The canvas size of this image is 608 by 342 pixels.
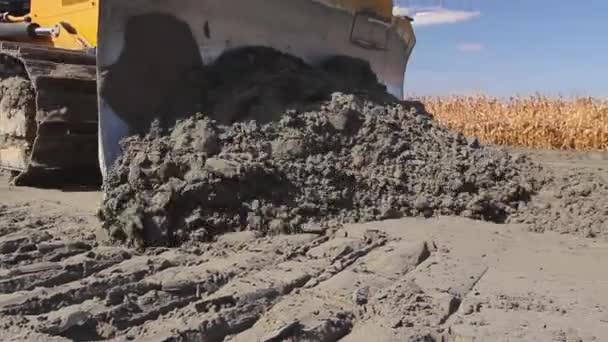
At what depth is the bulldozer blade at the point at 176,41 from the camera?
386 cm

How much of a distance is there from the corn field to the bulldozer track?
7.98 meters

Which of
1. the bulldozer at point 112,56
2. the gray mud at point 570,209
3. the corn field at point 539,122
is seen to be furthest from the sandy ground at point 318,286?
the corn field at point 539,122

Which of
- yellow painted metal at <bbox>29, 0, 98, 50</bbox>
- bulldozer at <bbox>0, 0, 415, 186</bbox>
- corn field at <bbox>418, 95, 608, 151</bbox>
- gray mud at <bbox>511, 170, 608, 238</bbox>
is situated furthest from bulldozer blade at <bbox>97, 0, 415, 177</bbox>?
corn field at <bbox>418, 95, 608, 151</bbox>

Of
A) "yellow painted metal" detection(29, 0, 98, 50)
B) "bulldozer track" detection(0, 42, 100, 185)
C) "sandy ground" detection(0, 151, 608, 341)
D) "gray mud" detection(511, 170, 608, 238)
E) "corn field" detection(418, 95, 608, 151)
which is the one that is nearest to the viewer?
"sandy ground" detection(0, 151, 608, 341)

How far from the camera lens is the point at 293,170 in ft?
12.1

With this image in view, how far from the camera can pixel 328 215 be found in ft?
11.6

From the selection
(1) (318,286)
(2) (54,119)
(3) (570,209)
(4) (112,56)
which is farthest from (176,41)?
(3) (570,209)

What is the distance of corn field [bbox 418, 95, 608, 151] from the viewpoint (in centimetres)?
1129

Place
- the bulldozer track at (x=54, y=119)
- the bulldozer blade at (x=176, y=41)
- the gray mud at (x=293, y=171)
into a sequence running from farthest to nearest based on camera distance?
the bulldozer track at (x=54, y=119) → the bulldozer blade at (x=176, y=41) → the gray mud at (x=293, y=171)

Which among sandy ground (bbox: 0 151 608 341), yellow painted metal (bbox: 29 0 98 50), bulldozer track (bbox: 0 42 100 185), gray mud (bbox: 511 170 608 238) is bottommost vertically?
sandy ground (bbox: 0 151 608 341)

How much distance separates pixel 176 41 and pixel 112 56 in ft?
1.55

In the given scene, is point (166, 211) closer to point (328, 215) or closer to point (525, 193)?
point (328, 215)

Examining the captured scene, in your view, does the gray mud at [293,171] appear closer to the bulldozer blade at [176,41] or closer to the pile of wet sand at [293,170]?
the pile of wet sand at [293,170]

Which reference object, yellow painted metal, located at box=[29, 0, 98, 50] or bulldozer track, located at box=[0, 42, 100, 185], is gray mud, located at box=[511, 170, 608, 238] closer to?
bulldozer track, located at box=[0, 42, 100, 185]
